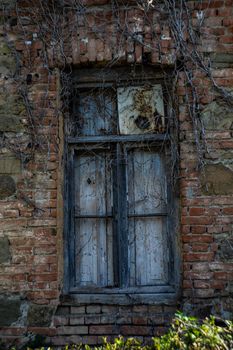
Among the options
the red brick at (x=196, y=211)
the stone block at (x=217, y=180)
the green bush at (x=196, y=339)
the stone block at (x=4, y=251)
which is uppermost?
the stone block at (x=217, y=180)

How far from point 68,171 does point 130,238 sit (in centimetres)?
82

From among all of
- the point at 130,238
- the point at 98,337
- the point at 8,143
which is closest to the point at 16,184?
the point at 8,143

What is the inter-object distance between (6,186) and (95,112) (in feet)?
3.47

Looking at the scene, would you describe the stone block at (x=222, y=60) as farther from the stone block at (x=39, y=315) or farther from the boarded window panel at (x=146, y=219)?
the stone block at (x=39, y=315)

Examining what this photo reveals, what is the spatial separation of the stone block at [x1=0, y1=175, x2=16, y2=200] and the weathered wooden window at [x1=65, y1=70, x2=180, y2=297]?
503mm

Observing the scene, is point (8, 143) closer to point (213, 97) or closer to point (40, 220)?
point (40, 220)

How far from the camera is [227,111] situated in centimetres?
420

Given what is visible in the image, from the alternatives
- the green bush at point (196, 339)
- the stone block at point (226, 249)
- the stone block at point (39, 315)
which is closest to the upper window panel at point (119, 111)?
the stone block at point (226, 249)

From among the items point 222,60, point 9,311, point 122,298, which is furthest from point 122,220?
point 222,60

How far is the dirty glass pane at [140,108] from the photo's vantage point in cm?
446

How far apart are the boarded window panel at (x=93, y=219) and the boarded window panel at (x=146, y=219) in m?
0.20

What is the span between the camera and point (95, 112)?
453 centimetres

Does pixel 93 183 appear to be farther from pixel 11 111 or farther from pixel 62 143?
pixel 11 111

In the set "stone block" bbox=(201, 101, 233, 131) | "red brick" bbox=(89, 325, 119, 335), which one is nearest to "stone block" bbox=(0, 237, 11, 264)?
"red brick" bbox=(89, 325, 119, 335)
